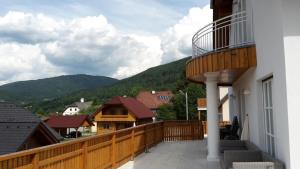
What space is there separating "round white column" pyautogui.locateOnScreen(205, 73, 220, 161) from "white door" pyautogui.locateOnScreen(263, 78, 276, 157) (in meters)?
3.37

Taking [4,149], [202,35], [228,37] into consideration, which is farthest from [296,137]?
[4,149]

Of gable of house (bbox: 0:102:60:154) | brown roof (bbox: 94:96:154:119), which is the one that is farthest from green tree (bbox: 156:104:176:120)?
gable of house (bbox: 0:102:60:154)

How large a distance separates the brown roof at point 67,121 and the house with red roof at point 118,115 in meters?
15.0

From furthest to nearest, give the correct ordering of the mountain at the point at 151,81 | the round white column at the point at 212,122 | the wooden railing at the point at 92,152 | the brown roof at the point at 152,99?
the mountain at the point at 151,81 < the brown roof at the point at 152,99 < the round white column at the point at 212,122 < the wooden railing at the point at 92,152

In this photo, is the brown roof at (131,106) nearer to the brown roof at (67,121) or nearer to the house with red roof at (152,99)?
the brown roof at (67,121)

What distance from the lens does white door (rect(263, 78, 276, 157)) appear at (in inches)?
328

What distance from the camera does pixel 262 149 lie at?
906 centimetres

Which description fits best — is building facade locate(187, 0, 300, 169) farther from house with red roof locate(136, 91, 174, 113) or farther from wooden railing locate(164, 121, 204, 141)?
house with red roof locate(136, 91, 174, 113)

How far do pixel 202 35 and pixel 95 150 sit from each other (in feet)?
16.7

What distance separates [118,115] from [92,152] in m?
51.8

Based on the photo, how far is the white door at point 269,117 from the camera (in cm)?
832

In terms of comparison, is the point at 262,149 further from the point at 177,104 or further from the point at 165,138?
the point at 177,104

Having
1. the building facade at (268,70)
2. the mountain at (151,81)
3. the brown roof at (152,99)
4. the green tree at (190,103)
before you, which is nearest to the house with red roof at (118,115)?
the green tree at (190,103)

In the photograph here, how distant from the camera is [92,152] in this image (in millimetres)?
9031
